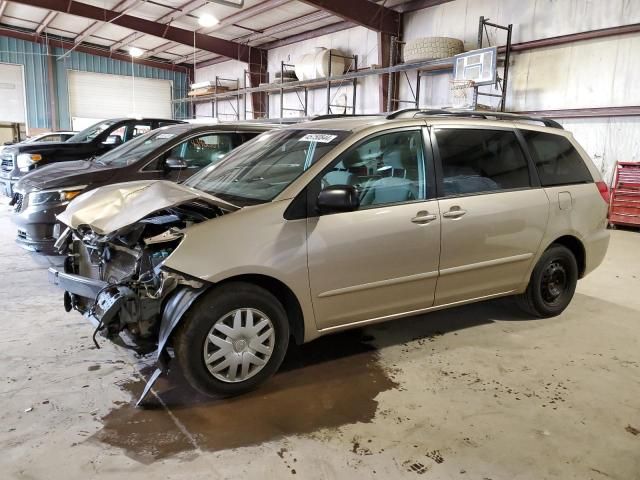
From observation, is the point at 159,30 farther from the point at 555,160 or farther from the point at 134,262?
the point at 134,262

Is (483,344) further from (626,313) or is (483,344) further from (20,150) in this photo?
(20,150)

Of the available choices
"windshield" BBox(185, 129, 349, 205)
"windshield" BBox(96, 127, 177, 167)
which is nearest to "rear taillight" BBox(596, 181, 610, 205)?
"windshield" BBox(185, 129, 349, 205)

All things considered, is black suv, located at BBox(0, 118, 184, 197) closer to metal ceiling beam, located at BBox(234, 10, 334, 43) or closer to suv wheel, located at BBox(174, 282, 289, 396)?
suv wheel, located at BBox(174, 282, 289, 396)

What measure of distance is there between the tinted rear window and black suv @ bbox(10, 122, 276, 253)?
8.12 ft

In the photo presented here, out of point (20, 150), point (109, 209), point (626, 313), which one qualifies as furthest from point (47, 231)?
point (626, 313)

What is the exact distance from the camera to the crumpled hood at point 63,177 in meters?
4.75

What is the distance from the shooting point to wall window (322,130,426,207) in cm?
287

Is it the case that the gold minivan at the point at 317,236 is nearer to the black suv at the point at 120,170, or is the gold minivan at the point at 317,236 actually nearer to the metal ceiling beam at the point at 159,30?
the black suv at the point at 120,170

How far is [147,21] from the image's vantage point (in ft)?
49.4

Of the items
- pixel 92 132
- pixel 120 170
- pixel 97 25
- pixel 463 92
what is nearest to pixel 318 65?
pixel 463 92

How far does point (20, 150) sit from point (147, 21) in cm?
929

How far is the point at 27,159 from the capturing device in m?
7.29

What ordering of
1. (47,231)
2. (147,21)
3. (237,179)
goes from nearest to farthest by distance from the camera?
(237,179), (47,231), (147,21)

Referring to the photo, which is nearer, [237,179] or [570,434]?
[570,434]
